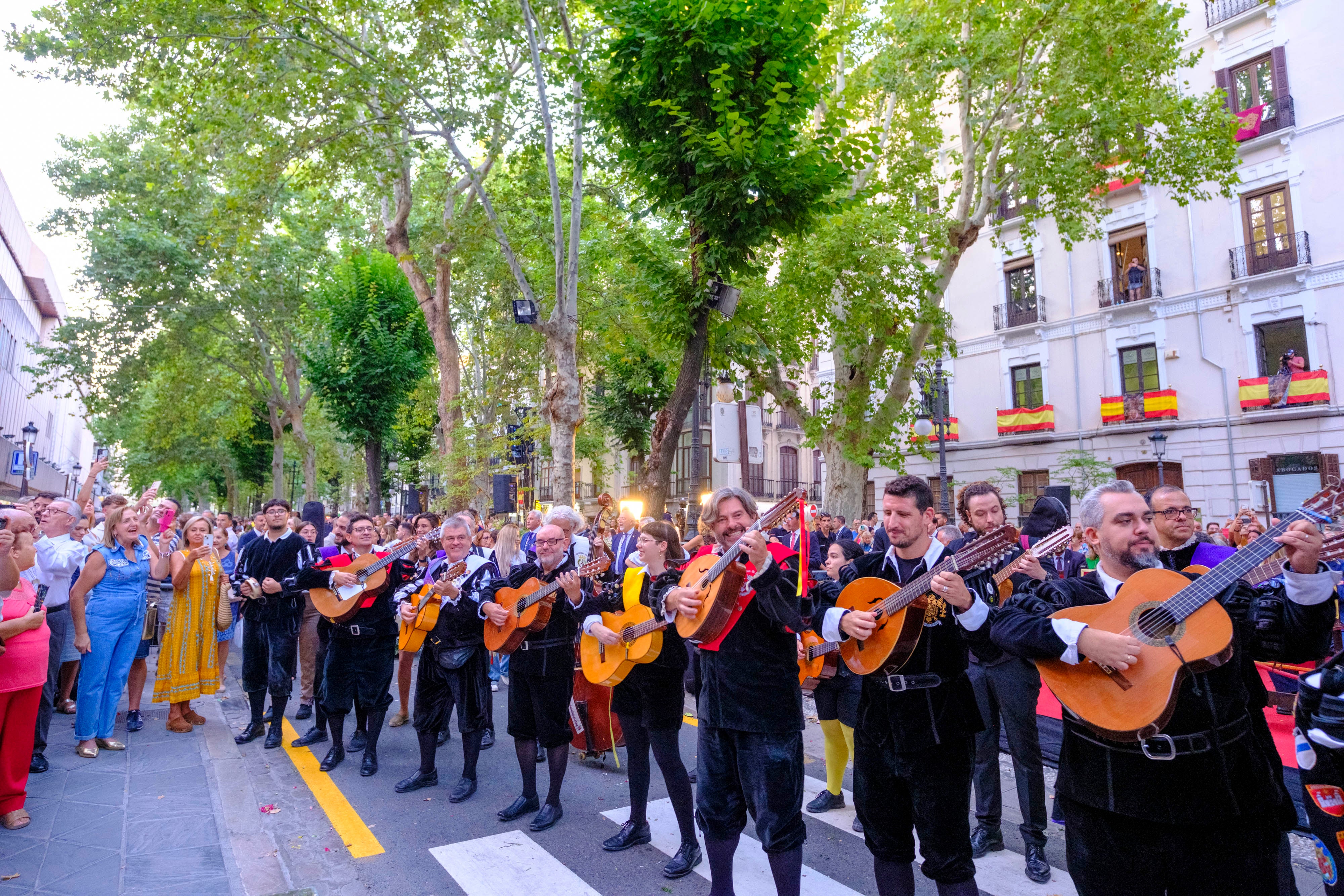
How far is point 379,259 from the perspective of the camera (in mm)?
20516

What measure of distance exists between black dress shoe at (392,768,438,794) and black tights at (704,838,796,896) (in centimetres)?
265

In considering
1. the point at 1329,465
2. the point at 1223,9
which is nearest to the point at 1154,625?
the point at 1329,465

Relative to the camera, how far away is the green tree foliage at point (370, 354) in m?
19.0

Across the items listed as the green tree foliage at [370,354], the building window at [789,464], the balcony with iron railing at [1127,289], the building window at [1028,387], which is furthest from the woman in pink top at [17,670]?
the building window at [789,464]

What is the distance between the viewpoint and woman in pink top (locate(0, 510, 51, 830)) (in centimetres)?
486

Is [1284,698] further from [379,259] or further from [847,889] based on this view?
[379,259]

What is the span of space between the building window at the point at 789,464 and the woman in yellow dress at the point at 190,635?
36.3 metres

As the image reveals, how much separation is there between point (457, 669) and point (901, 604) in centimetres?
377

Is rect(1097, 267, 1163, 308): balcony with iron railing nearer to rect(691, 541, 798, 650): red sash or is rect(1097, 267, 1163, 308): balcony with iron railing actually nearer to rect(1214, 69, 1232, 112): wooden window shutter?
rect(1214, 69, 1232, 112): wooden window shutter

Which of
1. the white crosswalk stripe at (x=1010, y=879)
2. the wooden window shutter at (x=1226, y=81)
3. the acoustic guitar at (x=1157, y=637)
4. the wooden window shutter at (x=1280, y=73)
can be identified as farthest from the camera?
the wooden window shutter at (x=1226, y=81)

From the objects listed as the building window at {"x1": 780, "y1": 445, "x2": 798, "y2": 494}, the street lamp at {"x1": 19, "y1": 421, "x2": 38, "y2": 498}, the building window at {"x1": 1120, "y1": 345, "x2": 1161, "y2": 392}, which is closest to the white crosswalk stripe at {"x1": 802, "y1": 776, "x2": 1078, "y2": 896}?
the building window at {"x1": 1120, "y1": 345, "x2": 1161, "y2": 392}

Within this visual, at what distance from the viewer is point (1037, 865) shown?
4.29 m

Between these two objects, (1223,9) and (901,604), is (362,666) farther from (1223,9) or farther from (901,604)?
(1223,9)

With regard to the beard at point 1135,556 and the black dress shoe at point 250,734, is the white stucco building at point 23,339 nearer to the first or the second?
the black dress shoe at point 250,734
